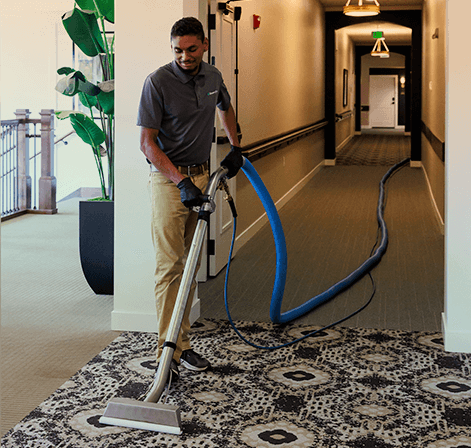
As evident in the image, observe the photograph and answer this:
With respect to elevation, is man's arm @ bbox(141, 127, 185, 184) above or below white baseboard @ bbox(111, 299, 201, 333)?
above

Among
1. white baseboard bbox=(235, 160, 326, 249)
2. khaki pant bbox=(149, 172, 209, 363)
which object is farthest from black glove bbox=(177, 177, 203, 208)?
white baseboard bbox=(235, 160, 326, 249)

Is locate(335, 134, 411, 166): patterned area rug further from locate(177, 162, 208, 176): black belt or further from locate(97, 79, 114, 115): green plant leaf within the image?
locate(177, 162, 208, 176): black belt

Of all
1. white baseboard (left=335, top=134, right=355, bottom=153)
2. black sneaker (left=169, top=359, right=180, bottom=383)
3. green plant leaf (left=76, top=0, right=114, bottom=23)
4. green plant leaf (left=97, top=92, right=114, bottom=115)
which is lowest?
black sneaker (left=169, top=359, right=180, bottom=383)

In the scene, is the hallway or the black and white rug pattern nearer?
the black and white rug pattern

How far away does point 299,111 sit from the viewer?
946 centimetres

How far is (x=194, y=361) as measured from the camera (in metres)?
3.04

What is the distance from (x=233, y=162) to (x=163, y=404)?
1070 millimetres

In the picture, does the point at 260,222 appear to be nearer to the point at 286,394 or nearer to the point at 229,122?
the point at 229,122

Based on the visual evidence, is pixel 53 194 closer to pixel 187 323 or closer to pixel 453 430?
pixel 187 323

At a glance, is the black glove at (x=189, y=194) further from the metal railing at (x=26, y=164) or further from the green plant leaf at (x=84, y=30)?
the metal railing at (x=26, y=164)

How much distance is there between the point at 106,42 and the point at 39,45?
5.86 metres

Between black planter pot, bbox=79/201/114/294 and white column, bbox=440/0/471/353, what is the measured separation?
6.71 ft

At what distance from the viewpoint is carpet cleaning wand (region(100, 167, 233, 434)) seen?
2408 millimetres

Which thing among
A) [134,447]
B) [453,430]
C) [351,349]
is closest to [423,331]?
[351,349]
